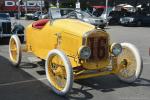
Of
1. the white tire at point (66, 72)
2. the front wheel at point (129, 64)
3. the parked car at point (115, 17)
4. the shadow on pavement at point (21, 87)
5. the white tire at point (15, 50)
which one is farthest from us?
the parked car at point (115, 17)

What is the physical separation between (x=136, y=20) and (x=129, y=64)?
23572 mm

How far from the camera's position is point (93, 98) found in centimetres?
677

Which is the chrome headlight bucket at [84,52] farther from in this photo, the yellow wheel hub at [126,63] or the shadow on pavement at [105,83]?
the yellow wheel hub at [126,63]

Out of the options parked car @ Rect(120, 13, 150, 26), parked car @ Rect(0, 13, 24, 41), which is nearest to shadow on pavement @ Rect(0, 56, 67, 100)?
parked car @ Rect(0, 13, 24, 41)

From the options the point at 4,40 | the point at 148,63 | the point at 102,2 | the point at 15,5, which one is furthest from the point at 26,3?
the point at 148,63

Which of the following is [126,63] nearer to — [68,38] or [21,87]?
[68,38]

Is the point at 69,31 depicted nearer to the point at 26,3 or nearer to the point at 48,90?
the point at 48,90

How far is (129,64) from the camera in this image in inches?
309

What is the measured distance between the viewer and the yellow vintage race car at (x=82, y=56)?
7043mm

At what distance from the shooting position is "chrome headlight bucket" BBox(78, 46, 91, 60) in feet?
23.0

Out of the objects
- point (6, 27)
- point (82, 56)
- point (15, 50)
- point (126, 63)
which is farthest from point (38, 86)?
point (6, 27)

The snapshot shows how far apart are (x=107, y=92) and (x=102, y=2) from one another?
52784 millimetres

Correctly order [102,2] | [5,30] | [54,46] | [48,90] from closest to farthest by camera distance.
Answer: [48,90] → [54,46] → [5,30] → [102,2]

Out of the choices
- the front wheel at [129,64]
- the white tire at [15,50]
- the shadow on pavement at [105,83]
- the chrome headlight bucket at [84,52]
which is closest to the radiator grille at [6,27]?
the white tire at [15,50]
